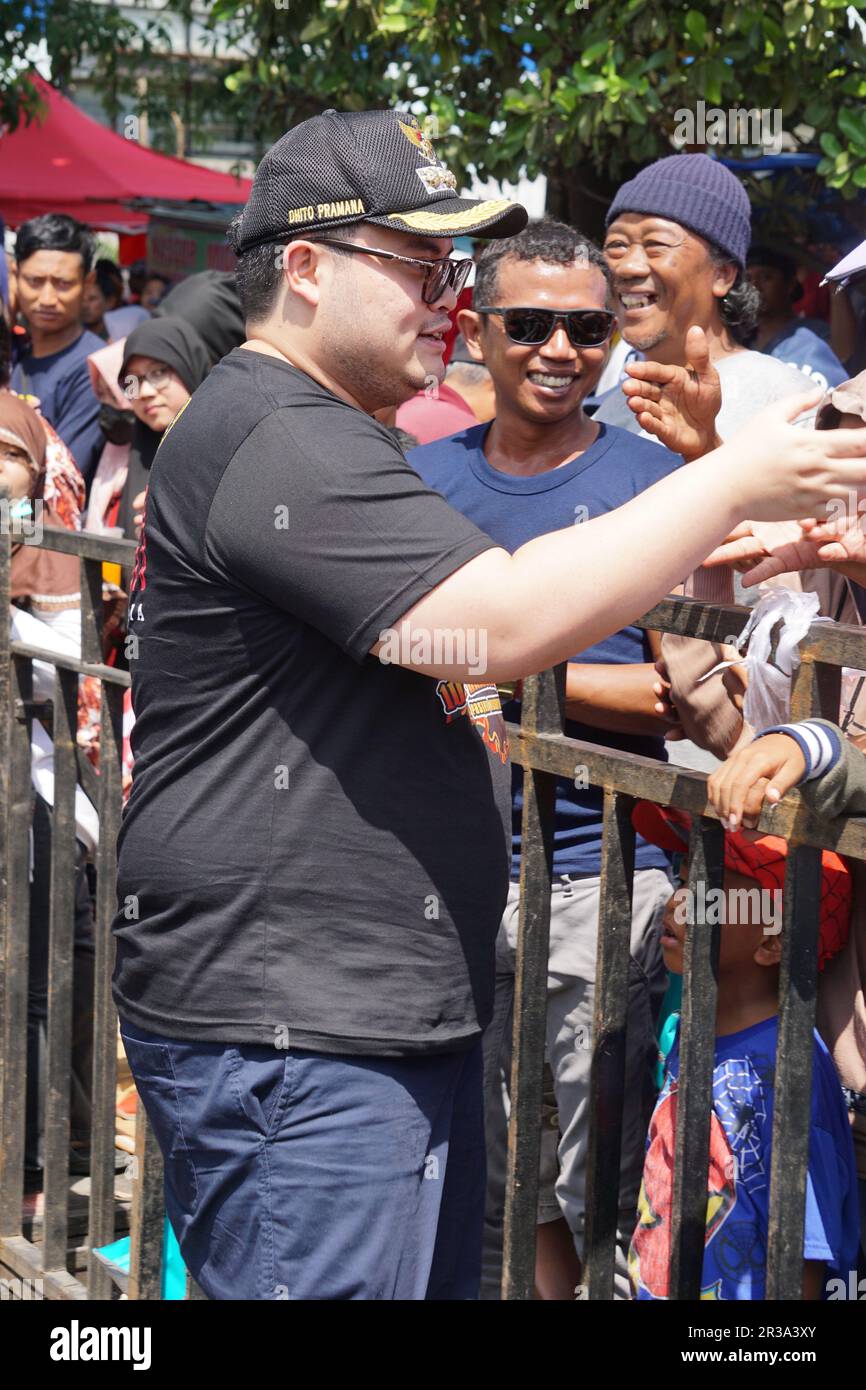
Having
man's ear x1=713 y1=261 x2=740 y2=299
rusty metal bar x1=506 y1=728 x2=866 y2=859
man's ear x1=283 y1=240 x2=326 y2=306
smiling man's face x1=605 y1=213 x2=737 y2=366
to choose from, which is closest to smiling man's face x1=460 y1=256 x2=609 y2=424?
smiling man's face x1=605 y1=213 x2=737 y2=366

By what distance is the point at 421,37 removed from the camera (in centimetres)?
702

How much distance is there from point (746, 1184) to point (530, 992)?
1.43 ft

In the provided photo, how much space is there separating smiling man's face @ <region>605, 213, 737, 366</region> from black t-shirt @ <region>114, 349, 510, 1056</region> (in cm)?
214

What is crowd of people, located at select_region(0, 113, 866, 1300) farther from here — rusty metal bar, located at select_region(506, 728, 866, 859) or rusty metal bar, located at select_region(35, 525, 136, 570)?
rusty metal bar, located at select_region(35, 525, 136, 570)

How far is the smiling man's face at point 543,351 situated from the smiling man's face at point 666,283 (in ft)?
0.96

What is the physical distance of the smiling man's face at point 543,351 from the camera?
3496 mm

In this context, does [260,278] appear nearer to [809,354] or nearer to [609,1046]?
[609,1046]

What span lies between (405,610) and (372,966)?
1.52 ft

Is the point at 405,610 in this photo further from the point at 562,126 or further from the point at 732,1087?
the point at 562,126

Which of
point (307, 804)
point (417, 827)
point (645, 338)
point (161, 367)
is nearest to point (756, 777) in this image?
point (417, 827)

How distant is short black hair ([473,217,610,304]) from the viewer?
3633 millimetres

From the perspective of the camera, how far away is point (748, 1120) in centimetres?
246

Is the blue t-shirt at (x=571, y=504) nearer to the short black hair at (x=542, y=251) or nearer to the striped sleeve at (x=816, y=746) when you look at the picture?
the short black hair at (x=542, y=251)

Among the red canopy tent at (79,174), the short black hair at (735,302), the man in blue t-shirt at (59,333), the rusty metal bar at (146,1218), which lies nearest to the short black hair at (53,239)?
the man in blue t-shirt at (59,333)
